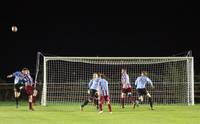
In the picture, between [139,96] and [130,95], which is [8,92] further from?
[139,96]

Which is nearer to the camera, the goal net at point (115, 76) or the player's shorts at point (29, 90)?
the player's shorts at point (29, 90)

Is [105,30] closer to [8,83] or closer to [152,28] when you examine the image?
[152,28]

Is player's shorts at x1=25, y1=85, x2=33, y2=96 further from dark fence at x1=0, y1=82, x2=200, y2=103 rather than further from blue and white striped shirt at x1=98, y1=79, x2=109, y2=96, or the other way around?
dark fence at x1=0, y1=82, x2=200, y2=103

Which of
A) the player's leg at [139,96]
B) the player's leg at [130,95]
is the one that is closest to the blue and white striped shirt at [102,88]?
the player's leg at [139,96]

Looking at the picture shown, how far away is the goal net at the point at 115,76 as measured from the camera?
4066 centimetres

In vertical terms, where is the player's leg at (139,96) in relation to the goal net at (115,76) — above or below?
below

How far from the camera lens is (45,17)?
153 feet

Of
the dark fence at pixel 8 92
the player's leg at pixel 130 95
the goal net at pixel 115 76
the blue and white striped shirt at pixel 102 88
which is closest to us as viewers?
the blue and white striped shirt at pixel 102 88

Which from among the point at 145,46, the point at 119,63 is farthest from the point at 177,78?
the point at 145,46

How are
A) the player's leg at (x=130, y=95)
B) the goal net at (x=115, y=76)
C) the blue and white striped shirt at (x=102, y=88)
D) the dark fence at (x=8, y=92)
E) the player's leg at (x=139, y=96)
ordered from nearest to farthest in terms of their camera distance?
the blue and white striped shirt at (x=102, y=88) < the player's leg at (x=139, y=96) < the player's leg at (x=130, y=95) < the goal net at (x=115, y=76) < the dark fence at (x=8, y=92)

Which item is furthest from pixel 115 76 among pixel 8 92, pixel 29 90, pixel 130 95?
pixel 29 90

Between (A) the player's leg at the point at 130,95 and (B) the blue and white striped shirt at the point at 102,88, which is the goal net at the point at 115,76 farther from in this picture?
(B) the blue and white striped shirt at the point at 102,88

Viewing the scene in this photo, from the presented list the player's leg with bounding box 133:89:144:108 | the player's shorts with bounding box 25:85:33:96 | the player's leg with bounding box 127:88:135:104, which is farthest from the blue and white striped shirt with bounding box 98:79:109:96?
the player's leg with bounding box 127:88:135:104

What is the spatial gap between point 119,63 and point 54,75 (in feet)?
14.4
